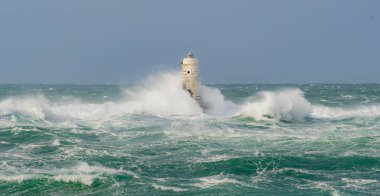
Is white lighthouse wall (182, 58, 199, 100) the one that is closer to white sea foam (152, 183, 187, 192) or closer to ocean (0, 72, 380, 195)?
ocean (0, 72, 380, 195)

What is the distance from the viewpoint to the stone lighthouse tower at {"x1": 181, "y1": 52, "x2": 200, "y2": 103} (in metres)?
35.3

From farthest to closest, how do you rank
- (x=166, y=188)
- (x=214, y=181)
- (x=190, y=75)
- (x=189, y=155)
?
1. (x=190, y=75)
2. (x=189, y=155)
3. (x=214, y=181)
4. (x=166, y=188)

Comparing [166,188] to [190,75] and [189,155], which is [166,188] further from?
[190,75]

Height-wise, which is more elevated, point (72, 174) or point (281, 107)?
point (281, 107)

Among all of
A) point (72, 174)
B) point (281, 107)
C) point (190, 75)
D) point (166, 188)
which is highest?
point (190, 75)

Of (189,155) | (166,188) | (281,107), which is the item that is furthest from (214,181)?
(281,107)

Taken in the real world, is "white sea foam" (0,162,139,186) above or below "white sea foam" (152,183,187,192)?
above

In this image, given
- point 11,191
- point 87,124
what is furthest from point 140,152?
point 87,124

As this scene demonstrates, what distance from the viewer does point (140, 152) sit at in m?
19.4

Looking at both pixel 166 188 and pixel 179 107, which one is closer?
pixel 166 188

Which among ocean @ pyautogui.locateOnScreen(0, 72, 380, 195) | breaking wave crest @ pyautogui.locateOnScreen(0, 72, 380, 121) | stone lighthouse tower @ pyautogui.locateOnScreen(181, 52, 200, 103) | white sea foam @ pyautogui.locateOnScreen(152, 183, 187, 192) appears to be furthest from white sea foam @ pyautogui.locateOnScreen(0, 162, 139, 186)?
stone lighthouse tower @ pyautogui.locateOnScreen(181, 52, 200, 103)

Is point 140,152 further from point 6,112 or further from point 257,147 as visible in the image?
point 6,112

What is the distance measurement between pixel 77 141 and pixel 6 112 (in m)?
13.2

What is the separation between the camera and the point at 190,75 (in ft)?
117
